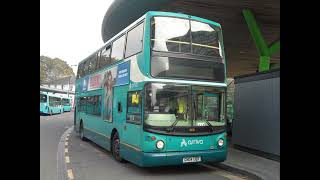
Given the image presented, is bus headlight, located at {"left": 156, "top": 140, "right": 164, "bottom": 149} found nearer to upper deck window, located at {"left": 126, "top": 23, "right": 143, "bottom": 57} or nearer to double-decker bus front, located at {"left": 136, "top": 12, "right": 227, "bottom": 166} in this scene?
double-decker bus front, located at {"left": 136, "top": 12, "right": 227, "bottom": 166}

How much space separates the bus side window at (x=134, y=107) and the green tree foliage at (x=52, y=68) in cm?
7884

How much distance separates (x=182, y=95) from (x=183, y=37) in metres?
1.50

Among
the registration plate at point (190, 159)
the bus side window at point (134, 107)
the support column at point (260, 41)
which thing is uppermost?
the support column at point (260, 41)

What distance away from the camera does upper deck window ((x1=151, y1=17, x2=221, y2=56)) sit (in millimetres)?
9219

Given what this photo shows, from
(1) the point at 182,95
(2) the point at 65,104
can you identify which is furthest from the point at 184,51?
(2) the point at 65,104

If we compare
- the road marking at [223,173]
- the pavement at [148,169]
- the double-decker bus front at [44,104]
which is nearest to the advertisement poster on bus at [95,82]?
the pavement at [148,169]

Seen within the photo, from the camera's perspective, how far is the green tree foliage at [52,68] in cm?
8665

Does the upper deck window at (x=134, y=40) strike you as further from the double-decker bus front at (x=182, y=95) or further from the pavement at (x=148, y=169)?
the pavement at (x=148, y=169)

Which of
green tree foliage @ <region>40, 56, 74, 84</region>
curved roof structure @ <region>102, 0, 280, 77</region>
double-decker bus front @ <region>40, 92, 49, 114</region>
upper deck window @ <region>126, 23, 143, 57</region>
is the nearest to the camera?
upper deck window @ <region>126, 23, 143, 57</region>

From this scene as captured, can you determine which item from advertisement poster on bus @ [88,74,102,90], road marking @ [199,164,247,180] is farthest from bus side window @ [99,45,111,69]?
road marking @ [199,164,247,180]

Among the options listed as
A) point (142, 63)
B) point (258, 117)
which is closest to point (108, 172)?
point (142, 63)
